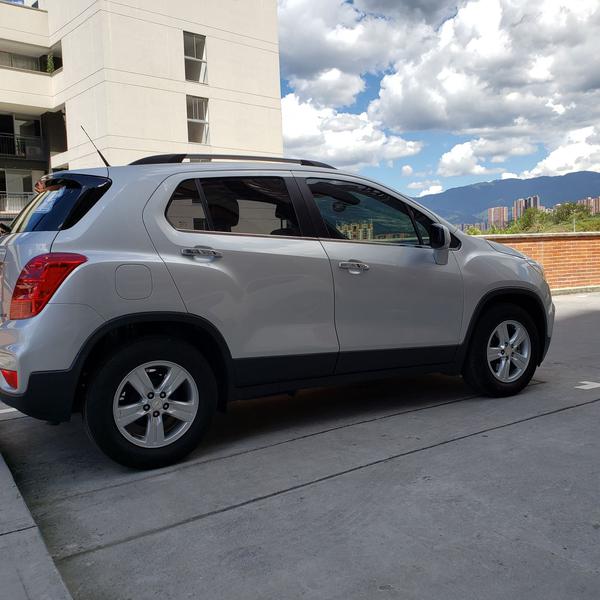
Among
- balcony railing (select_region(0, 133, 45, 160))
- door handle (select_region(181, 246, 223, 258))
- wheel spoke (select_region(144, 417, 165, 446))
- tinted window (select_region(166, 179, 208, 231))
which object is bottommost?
wheel spoke (select_region(144, 417, 165, 446))

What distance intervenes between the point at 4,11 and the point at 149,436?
29826 mm

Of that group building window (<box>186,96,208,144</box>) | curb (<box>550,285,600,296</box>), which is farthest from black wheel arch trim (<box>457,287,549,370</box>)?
building window (<box>186,96,208,144</box>)

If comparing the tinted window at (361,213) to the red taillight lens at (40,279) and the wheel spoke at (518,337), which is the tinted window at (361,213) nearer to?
the wheel spoke at (518,337)

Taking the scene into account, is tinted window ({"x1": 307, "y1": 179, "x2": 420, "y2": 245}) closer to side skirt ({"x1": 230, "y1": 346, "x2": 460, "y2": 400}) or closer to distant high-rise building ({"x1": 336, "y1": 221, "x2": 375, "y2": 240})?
distant high-rise building ({"x1": 336, "y1": 221, "x2": 375, "y2": 240})

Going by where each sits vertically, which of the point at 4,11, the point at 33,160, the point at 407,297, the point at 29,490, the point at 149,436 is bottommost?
the point at 29,490

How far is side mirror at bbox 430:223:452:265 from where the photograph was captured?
4617 millimetres

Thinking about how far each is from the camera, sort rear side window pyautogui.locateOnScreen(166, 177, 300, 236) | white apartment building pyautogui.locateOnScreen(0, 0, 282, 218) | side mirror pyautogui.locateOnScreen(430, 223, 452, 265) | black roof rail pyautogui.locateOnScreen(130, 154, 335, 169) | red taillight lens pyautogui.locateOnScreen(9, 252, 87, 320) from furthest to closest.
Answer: white apartment building pyautogui.locateOnScreen(0, 0, 282, 218) → side mirror pyautogui.locateOnScreen(430, 223, 452, 265) → black roof rail pyautogui.locateOnScreen(130, 154, 335, 169) → rear side window pyautogui.locateOnScreen(166, 177, 300, 236) → red taillight lens pyautogui.locateOnScreen(9, 252, 87, 320)

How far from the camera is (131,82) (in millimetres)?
25688

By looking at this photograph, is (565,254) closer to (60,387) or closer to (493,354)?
(493,354)

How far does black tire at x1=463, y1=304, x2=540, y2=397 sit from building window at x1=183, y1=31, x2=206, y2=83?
25.5 meters

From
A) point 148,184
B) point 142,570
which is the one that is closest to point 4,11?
point 148,184

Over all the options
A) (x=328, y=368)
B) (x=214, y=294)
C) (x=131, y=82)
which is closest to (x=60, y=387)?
(x=214, y=294)

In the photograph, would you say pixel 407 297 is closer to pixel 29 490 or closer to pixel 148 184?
pixel 148 184

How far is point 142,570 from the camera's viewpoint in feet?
8.55
